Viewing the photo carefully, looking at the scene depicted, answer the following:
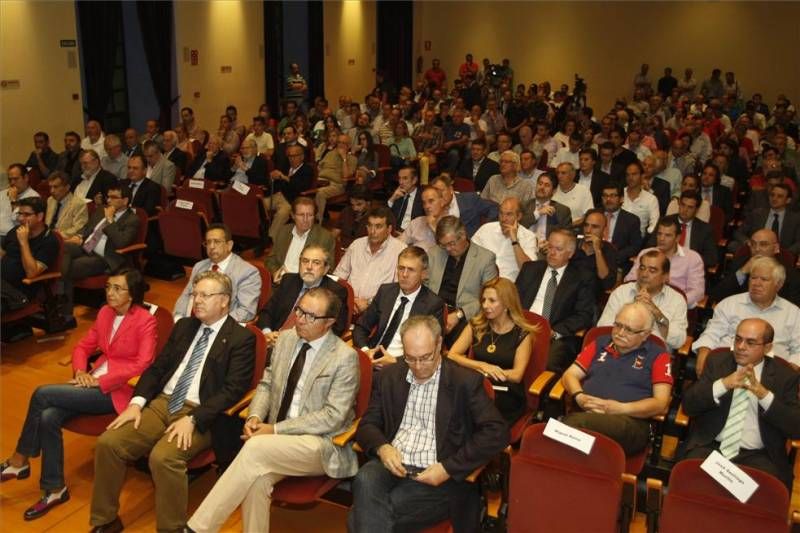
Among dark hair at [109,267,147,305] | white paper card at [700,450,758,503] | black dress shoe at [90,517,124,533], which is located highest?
dark hair at [109,267,147,305]

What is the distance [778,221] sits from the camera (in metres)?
6.14

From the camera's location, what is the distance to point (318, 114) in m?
12.4

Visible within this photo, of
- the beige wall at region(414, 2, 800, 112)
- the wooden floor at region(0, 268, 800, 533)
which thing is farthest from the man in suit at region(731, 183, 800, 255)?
the beige wall at region(414, 2, 800, 112)

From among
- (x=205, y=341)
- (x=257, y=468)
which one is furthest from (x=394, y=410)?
(x=205, y=341)

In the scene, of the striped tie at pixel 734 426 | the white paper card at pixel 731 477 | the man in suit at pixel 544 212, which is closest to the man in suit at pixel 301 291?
the man in suit at pixel 544 212

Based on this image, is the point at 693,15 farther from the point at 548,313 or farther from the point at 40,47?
the point at 548,313

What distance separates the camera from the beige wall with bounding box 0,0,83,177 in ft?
31.4

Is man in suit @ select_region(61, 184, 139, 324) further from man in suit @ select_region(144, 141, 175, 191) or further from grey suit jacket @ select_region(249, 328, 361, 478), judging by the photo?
grey suit jacket @ select_region(249, 328, 361, 478)

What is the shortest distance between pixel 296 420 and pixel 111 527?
1.03 m

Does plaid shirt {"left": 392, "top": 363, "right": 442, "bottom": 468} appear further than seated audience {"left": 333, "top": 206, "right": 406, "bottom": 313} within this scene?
No

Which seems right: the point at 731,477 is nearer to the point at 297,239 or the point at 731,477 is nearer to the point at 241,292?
the point at 241,292

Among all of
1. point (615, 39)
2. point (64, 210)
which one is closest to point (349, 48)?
point (615, 39)

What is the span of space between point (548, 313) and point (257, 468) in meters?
2.13

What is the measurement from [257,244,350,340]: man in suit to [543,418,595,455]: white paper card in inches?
70.4
